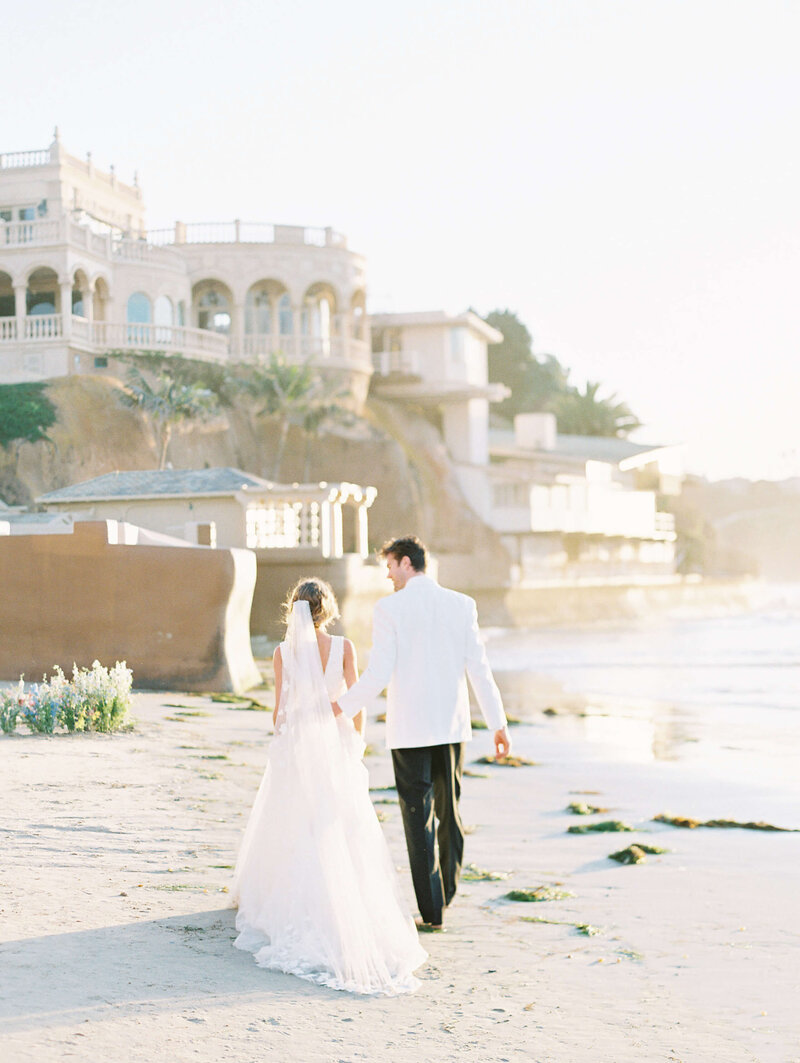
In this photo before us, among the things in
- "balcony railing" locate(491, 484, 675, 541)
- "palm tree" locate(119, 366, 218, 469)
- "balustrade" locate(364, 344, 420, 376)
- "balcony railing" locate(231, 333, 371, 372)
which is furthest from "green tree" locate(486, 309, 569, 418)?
"palm tree" locate(119, 366, 218, 469)

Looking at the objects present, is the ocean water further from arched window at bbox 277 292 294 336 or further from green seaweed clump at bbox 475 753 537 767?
arched window at bbox 277 292 294 336

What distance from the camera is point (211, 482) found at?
3394 centimetres

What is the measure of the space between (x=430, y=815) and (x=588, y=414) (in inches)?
2783

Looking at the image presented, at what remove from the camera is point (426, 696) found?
592 cm

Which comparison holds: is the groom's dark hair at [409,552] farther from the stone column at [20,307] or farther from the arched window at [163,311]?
the arched window at [163,311]

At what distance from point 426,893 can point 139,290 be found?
4458 cm

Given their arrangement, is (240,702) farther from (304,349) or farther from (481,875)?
(304,349)

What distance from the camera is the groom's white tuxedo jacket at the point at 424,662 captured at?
19.4ft

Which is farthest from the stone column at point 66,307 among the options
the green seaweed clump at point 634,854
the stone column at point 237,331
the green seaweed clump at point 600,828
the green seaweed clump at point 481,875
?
the green seaweed clump at point 481,875

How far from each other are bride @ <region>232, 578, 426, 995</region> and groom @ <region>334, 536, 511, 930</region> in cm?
21

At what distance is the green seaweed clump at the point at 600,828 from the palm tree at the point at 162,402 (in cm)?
3577

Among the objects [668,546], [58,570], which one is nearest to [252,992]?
[58,570]

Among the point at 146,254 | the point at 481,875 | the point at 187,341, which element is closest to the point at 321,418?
the point at 187,341

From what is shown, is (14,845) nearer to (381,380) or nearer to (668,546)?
(381,380)
